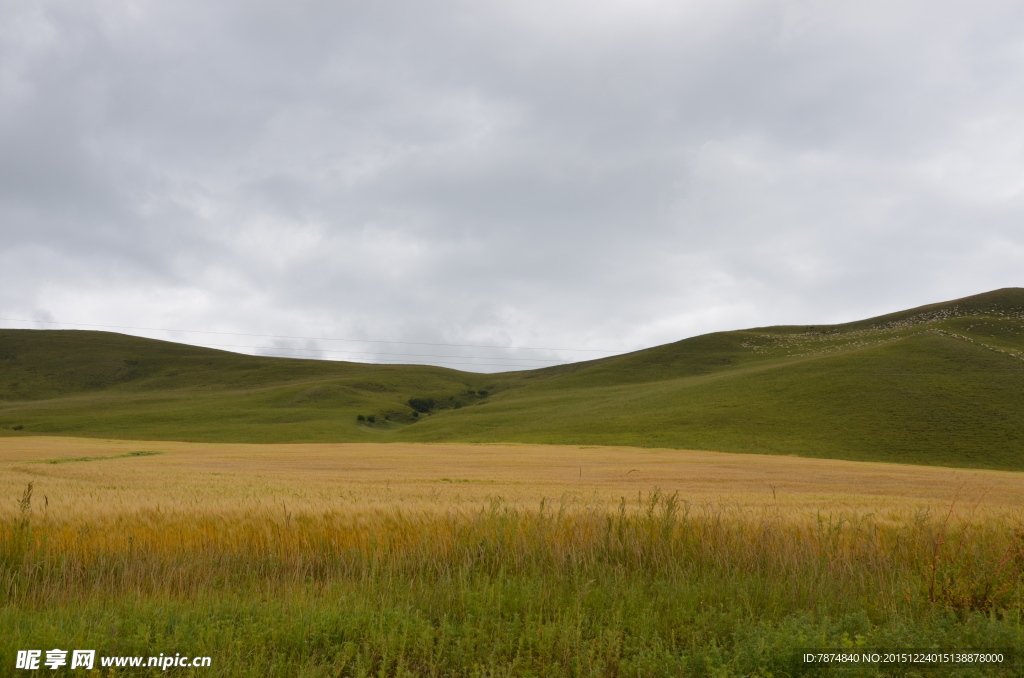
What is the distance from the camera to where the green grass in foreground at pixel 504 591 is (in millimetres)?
5020

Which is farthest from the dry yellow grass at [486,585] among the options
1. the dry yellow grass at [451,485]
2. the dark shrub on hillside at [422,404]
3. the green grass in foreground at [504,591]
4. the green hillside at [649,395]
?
the dark shrub on hillside at [422,404]

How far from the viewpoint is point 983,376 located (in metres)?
83.0

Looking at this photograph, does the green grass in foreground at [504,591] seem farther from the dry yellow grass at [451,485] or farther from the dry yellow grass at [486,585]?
the dry yellow grass at [451,485]

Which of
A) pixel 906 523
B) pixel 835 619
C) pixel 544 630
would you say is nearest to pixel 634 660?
pixel 544 630

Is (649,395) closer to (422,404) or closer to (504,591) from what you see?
(422,404)

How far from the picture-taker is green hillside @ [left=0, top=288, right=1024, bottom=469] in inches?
2667

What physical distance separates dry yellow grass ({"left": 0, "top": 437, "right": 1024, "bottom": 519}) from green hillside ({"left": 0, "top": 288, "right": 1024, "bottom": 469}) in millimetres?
27495

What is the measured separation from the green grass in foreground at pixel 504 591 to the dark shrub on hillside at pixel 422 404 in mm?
136801

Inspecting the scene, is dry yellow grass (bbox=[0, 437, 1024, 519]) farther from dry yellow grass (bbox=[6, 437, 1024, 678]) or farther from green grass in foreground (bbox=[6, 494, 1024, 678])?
green grass in foreground (bbox=[6, 494, 1024, 678])

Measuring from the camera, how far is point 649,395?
100375mm

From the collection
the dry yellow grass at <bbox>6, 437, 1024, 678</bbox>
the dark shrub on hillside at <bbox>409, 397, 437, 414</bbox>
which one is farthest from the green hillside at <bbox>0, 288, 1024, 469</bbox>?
the dry yellow grass at <bbox>6, 437, 1024, 678</bbox>

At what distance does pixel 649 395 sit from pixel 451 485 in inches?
3291

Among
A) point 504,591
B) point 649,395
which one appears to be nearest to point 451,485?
point 504,591

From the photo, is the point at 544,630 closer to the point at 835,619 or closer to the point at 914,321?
the point at 835,619
